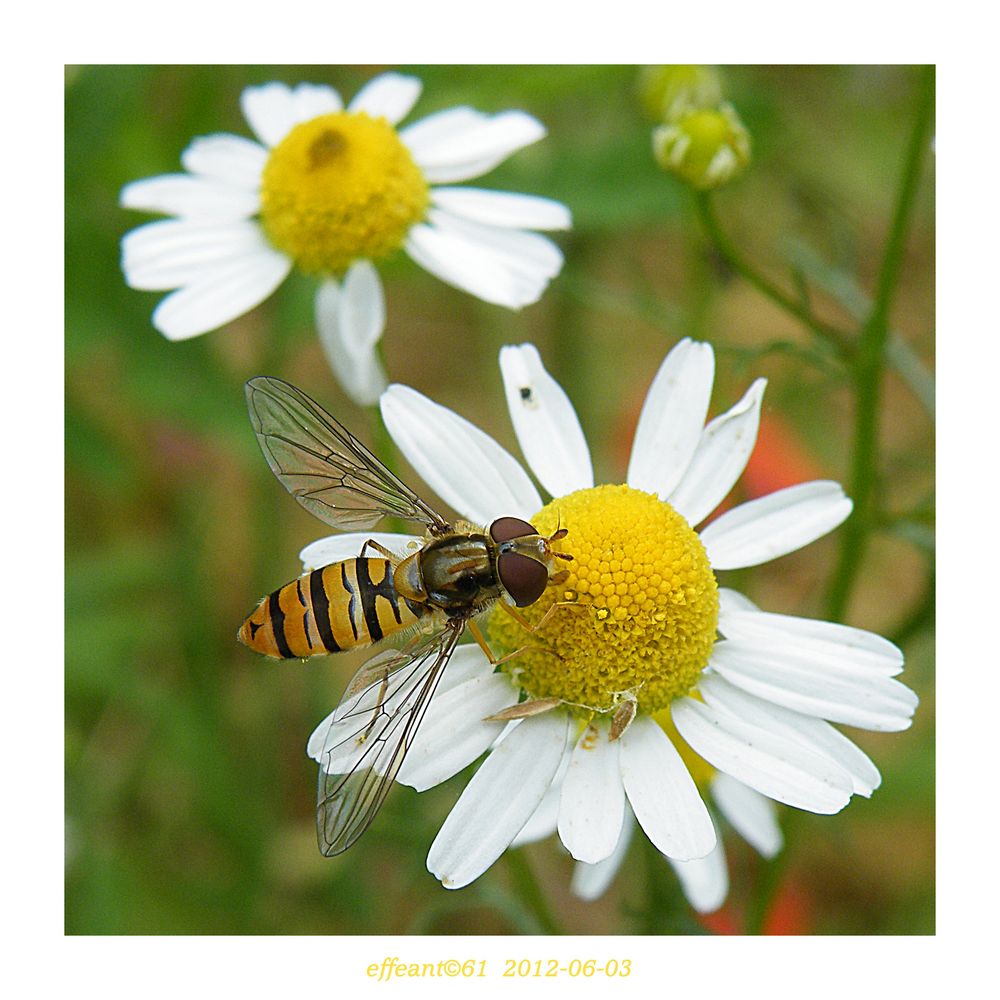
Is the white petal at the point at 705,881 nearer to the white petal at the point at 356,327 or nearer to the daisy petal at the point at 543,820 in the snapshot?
the daisy petal at the point at 543,820

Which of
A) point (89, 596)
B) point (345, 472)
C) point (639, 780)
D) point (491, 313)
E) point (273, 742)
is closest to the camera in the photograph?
point (639, 780)

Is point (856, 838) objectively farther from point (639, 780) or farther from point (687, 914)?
point (639, 780)

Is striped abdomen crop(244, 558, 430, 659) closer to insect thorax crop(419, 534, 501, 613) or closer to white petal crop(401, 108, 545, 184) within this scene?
insect thorax crop(419, 534, 501, 613)

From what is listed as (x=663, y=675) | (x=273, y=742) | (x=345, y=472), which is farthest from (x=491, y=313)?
(x=663, y=675)

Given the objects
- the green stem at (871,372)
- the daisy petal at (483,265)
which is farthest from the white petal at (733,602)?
the daisy petal at (483,265)

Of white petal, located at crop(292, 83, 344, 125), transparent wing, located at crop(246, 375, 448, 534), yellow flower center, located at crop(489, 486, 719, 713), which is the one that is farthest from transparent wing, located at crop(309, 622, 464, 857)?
white petal, located at crop(292, 83, 344, 125)

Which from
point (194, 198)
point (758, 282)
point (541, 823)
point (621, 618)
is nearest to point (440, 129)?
point (194, 198)
